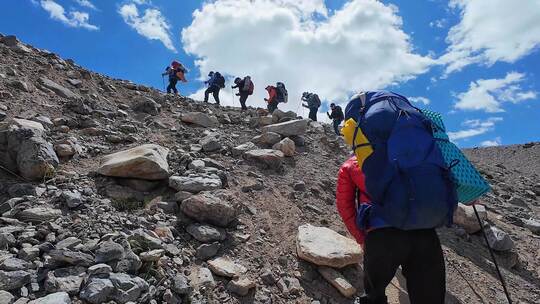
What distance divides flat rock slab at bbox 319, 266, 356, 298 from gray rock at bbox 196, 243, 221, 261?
1500 millimetres

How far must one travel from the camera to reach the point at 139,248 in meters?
4.50

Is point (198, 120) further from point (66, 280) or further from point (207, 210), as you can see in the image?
point (66, 280)

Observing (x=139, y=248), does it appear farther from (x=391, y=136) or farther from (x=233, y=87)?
(x=233, y=87)

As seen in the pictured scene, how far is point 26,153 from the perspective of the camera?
5914 mm

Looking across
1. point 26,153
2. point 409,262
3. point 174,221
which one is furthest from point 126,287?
point 26,153

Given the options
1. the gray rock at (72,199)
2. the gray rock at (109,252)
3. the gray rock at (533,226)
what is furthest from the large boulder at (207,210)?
the gray rock at (533,226)

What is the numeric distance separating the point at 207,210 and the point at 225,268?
104cm

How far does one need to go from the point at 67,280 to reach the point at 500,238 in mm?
7541

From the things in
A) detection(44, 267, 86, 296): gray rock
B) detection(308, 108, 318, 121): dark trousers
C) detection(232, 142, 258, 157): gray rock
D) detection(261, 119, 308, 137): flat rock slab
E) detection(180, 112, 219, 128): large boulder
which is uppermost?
detection(308, 108, 318, 121): dark trousers

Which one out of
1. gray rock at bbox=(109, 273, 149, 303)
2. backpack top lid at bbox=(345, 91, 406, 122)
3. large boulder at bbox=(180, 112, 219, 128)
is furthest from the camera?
large boulder at bbox=(180, 112, 219, 128)

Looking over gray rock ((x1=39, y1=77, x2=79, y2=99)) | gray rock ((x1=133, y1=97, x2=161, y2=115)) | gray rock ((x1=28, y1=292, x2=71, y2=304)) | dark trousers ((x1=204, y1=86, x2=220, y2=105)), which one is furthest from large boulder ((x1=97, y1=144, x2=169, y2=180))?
dark trousers ((x1=204, y1=86, x2=220, y2=105))

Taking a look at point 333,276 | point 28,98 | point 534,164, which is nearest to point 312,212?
point 333,276

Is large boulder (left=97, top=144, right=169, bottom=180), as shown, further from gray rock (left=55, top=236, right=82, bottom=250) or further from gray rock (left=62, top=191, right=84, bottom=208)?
gray rock (left=55, top=236, right=82, bottom=250)

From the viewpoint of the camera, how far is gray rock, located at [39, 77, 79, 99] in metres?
10.5
